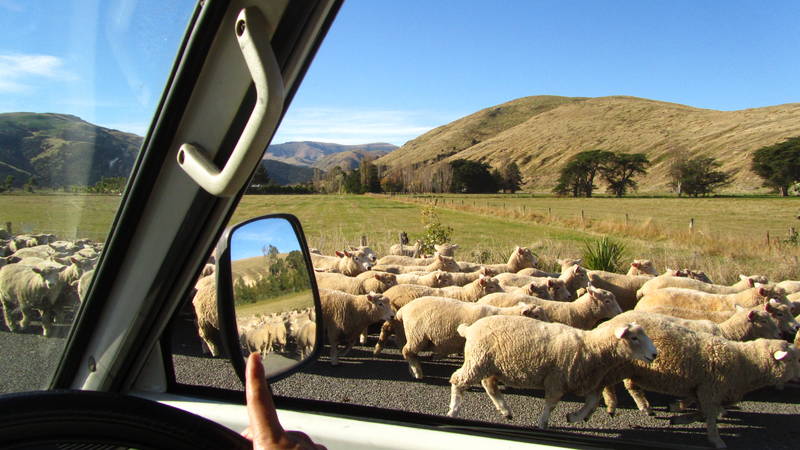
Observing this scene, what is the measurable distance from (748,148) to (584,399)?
59.5 m

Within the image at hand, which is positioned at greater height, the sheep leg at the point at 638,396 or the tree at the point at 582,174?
the tree at the point at 582,174

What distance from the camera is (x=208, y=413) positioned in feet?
7.14

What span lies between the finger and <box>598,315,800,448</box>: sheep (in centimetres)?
403

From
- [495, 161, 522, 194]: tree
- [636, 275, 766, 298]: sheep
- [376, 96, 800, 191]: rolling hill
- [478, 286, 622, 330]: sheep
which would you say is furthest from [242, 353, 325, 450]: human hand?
[376, 96, 800, 191]: rolling hill

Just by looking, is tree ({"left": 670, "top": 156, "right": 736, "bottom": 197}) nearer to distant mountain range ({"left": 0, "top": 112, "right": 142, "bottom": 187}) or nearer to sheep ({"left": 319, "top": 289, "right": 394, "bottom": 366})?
sheep ({"left": 319, "top": 289, "right": 394, "bottom": 366})

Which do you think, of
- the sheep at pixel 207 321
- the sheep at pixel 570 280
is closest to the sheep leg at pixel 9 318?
the sheep at pixel 207 321

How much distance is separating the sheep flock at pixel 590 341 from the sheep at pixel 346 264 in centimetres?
210

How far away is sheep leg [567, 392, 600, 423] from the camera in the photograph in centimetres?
426

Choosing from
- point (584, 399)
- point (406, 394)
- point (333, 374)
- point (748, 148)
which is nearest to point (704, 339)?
point (584, 399)

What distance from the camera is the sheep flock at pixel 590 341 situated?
4629 mm

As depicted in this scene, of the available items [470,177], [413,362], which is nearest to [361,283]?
[413,362]

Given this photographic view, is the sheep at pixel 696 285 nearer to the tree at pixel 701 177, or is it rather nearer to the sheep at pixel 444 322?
the sheep at pixel 444 322

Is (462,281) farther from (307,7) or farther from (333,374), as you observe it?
(307,7)

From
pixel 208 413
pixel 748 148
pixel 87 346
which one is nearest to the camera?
pixel 87 346
